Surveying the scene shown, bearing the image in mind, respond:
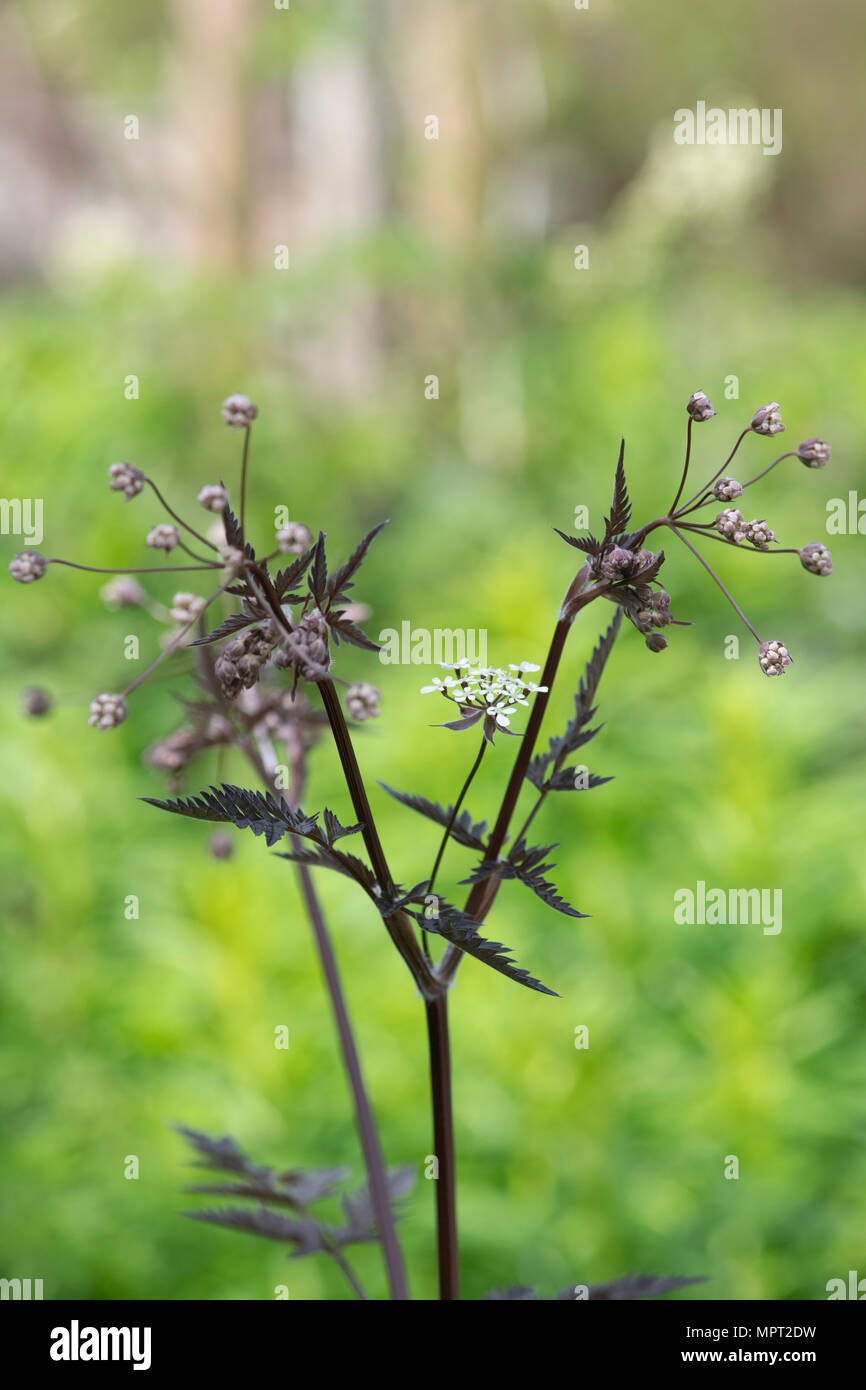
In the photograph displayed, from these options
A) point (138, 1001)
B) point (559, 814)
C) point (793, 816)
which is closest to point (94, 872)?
point (138, 1001)

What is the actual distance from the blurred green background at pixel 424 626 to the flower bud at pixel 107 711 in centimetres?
60

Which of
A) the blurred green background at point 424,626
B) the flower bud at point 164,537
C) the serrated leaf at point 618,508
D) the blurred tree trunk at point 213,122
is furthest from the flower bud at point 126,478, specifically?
the blurred tree trunk at point 213,122

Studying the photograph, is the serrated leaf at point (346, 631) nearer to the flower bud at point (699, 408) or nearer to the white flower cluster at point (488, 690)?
the white flower cluster at point (488, 690)

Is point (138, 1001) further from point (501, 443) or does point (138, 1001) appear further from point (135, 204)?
point (135, 204)

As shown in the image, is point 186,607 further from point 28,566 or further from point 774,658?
point 774,658

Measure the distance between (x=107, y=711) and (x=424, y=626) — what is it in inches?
90.2

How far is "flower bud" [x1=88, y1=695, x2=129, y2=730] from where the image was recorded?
0.55 metres

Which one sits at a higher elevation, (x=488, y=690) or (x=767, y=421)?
(x=767, y=421)

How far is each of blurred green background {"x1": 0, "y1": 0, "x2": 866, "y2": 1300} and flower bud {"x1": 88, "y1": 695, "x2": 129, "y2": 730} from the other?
601 millimetres

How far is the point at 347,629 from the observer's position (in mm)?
576

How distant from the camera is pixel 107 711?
1.83 feet

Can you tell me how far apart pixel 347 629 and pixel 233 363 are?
12.4 ft

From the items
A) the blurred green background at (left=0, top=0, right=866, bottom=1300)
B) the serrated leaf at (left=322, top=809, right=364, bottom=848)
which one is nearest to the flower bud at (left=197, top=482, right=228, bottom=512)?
the serrated leaf at (left=322, top=809, right=364, bottom=848)

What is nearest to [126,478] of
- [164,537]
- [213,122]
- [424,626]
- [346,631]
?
[164,537]
